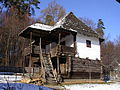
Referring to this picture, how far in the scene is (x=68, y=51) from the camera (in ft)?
69.7

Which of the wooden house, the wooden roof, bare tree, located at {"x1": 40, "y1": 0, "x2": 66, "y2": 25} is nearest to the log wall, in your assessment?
the wooden house

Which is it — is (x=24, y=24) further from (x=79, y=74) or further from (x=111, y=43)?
(x=111, y=43)

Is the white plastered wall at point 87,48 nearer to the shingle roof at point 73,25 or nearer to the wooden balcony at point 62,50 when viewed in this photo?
the shingle roof at point 73,25

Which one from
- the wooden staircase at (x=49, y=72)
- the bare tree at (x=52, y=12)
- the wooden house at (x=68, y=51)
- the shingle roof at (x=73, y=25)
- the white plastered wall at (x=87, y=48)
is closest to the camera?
the wooden staircase at (x=49, y=72)

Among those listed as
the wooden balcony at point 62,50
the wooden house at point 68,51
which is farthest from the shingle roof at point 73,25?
the wooden balcony at point 62,50

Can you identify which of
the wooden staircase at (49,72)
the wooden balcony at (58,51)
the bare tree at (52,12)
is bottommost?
the wooden staircase at (49,72)

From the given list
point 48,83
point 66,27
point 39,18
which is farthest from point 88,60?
point 39,18

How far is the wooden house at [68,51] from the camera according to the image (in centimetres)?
2108

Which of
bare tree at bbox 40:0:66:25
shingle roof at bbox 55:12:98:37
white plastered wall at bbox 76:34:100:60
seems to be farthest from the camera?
bare tree at bbox 40:0:66:25

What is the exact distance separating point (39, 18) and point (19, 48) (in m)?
8.93

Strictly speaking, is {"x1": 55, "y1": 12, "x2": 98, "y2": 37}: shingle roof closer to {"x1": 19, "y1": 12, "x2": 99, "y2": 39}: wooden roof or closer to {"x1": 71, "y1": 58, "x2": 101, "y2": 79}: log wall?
{"x1": 19, "y1": 12, "x2": 99, "y2": 39}: wooden roof

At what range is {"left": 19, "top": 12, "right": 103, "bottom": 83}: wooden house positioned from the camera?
69.2 feet

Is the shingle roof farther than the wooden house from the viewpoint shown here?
Yes

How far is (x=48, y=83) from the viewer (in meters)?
18.0
